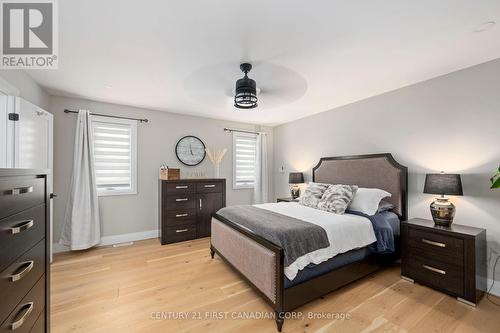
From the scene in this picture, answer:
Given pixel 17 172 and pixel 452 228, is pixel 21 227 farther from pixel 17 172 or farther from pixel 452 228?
pixel 452 228

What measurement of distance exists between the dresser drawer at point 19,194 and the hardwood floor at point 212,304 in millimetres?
1314

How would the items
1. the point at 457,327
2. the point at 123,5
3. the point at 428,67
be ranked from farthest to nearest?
the point at 428,67
the point at 457,327
the point at 123,5

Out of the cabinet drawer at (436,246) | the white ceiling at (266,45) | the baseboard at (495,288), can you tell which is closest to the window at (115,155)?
the white ceiling at (266,45)

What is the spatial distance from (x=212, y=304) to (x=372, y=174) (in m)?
2.79

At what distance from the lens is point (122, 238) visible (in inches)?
144

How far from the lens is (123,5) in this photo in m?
1.48

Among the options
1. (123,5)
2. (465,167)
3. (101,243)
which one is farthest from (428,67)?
(101,243)

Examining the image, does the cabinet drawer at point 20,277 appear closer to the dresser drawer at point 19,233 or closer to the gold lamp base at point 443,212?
the dresser drawer at point 19,233

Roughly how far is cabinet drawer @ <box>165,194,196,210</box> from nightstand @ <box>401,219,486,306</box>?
10.5 feet

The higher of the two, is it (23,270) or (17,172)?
(17,172)

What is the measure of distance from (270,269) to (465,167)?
2503 mm

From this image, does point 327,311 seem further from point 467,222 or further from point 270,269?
point 467,222

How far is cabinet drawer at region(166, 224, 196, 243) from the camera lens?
365 cm

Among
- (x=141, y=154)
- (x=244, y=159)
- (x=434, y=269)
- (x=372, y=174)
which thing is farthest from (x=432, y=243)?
(x=141, y=154)
